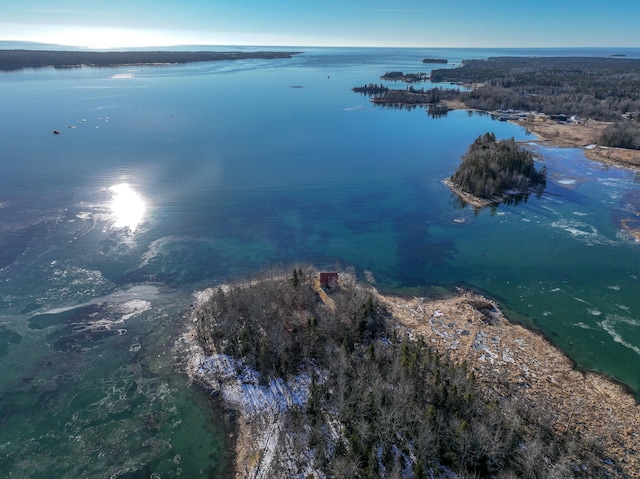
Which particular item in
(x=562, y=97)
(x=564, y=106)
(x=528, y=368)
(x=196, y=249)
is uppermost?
(x=562, y=97)

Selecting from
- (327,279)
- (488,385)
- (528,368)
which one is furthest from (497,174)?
(488,385)

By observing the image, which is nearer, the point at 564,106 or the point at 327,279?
the point at 327,279

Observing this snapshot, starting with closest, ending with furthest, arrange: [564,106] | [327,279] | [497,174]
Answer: [327,279]
[497,174]
[564,106]

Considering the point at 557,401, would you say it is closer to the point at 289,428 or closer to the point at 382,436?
the point at 382,436

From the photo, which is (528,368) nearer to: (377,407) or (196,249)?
(377,407)

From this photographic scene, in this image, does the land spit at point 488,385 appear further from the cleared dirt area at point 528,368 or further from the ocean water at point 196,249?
the ocean water at point 196,249

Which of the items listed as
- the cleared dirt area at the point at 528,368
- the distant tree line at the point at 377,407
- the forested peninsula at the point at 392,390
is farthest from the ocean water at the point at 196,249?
the distant tree line at the point at 377,407

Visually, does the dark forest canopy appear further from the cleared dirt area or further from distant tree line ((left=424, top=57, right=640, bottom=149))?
the cleared dirt area

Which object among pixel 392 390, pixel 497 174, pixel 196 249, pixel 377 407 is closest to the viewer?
pixel 377 407
